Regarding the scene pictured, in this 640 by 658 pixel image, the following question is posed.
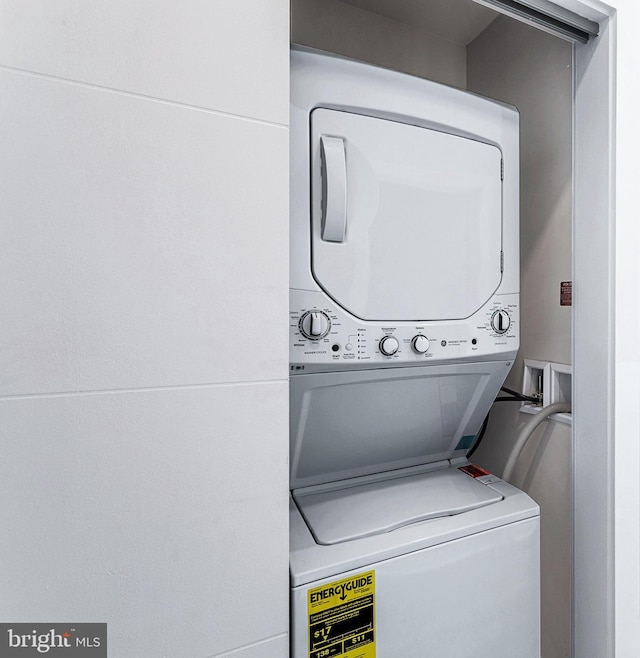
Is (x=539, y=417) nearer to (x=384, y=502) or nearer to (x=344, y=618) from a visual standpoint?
(x=384, y=502)

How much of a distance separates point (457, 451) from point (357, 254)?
871 millimetres

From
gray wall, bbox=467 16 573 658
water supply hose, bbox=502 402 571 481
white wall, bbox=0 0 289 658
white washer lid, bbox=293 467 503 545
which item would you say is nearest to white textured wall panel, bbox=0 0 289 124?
white wall, bbox=0 0 289 658

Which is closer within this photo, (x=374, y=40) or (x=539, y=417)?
(x=539, y=417)

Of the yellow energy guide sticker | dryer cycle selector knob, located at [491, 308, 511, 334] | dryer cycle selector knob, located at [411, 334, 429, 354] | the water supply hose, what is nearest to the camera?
the yellow energy guide sticker

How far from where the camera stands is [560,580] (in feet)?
4.72

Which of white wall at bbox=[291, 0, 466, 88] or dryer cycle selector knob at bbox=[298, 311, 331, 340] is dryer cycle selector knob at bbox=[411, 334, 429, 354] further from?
white wall at bbox=[291, 0, 466, 88]

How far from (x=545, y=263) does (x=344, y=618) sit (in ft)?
4.34

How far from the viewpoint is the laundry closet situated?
1.43 metres

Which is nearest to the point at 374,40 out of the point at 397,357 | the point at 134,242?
the point at 397,357

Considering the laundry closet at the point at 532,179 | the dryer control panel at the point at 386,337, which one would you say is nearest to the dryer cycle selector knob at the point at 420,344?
the dryer control panel at the point at 386,337

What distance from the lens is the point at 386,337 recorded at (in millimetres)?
1048

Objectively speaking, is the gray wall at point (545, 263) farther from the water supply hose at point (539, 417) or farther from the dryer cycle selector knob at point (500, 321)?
the dryer cycle selector knob at point (500, 321)

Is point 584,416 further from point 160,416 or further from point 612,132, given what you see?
point 160,416

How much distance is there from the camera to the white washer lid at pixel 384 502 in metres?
1.03
